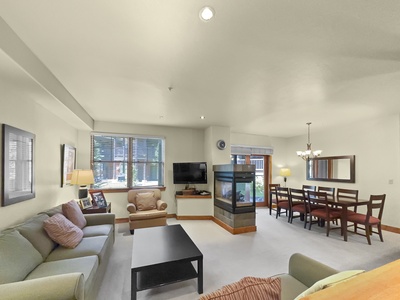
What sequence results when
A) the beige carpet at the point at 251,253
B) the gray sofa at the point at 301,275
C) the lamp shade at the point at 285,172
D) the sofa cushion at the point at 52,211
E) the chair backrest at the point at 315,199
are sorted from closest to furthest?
the gray sofa at the point at 301,275, the beige carpet at the point at 251,253, the sofa cushion at the point at 52,211, the chair backrest at the point at 315,199, the lamp shade at the point at 285,172

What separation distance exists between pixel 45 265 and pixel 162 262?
111 centimetres

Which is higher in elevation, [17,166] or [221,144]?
[221,144]

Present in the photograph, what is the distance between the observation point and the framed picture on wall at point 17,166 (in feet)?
6.64

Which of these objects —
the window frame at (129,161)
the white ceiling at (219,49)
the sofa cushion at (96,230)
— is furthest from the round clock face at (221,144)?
the sofa cushion at (96,230)

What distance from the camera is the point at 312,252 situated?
124 inches

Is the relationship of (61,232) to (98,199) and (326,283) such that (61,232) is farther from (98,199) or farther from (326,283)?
(326,283)

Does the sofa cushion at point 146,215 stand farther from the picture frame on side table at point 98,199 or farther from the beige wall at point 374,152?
the beige wall at point 374,152

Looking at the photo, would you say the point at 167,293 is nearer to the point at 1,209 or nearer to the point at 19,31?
the point at 1,209

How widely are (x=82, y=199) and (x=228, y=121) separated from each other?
3543 millimetres

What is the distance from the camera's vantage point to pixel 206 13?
136 centimetres

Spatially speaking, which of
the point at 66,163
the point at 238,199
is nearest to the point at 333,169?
the point at 238,199

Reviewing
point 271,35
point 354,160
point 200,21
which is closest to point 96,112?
point 200,21

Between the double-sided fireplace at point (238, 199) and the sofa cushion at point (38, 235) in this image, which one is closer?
the sofa cushion at point (38, 235)

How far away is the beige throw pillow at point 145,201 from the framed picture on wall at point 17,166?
7.05 feet
